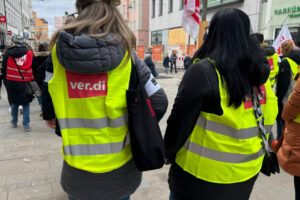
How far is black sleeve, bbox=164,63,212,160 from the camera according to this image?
1429mm

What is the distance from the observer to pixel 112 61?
4.48 feet

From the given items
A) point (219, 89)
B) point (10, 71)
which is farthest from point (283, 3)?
point (219, 89)

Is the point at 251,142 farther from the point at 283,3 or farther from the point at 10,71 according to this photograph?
the point at 283,3

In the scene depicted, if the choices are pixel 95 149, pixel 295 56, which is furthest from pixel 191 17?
pixel 95 149

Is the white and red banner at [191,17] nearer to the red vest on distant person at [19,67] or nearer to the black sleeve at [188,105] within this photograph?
the red vest on distant person at [19,67]

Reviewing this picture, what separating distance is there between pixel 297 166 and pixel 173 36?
1133 inches

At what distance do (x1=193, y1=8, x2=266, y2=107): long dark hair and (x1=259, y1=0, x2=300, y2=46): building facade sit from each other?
42.7ft

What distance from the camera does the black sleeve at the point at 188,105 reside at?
1.43 metres

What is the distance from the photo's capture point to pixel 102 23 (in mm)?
1435

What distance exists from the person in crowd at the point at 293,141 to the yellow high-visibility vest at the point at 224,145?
2.76 ft

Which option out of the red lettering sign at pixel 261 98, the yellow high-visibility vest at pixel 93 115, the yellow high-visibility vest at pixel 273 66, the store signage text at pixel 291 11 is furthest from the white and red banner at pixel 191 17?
the store signage text at pixel 291 11

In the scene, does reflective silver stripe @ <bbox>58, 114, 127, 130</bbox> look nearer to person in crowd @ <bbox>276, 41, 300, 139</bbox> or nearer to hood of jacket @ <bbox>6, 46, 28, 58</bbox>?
person in crowd @ <bbox>276, 41, 300, 139</bbox>

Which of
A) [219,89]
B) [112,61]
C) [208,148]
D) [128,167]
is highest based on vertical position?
[112,61]

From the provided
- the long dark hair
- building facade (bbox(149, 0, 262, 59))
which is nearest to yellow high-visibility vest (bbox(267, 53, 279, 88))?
the long dark hair
